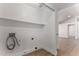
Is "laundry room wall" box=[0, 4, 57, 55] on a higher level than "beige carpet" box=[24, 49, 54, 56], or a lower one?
higher

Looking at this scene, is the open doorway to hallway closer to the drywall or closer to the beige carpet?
the drywall

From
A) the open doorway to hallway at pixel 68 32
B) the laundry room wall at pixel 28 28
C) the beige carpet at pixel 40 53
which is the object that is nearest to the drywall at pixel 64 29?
the open doorway to hallway at pixel 68 32

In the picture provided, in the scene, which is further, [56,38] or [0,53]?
[56,38]

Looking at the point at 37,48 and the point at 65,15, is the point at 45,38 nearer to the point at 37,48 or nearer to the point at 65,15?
the point at 37,48

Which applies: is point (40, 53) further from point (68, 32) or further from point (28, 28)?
point (68, 32)

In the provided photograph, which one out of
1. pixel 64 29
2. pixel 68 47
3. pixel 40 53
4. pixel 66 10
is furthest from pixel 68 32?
pixel 40 53

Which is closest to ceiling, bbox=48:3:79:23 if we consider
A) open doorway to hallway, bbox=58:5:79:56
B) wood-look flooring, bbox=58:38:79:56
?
open doorway to hallway, bbox=58:5:79:56

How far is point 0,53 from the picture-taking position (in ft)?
4.28

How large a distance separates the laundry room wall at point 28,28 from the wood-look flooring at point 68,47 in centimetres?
9

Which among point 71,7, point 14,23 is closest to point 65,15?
point 71,7

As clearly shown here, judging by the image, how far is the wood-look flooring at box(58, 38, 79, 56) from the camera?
1.36 m

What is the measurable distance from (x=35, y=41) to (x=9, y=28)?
17.1 inches

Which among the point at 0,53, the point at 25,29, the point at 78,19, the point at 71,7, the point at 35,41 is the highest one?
the point at 71,7

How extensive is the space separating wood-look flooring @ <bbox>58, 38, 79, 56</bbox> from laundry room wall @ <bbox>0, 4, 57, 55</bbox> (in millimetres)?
94
